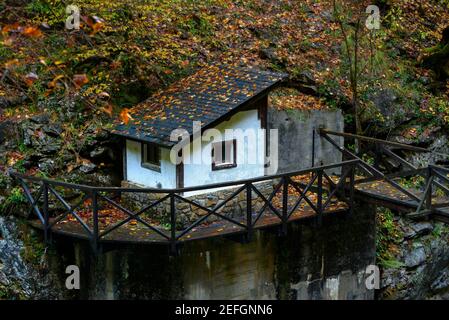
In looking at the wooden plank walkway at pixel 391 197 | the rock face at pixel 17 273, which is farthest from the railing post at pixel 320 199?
the rock face at pixel 17 273

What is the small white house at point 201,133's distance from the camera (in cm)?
1155

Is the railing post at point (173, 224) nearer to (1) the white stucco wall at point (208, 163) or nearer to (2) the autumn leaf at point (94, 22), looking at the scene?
(1) the white stucco wall at point (208, 163)

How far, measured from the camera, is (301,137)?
14602 mm

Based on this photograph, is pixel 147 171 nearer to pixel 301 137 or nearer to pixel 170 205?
pixel 170 205

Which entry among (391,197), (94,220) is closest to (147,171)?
(94,220)

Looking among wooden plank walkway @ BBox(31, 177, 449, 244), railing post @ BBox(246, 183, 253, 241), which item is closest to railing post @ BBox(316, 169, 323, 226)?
wooden plank walkway @ BBox(31, 177, 449, 244)

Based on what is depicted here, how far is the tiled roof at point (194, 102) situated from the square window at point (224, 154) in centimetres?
79

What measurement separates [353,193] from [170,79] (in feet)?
16.4

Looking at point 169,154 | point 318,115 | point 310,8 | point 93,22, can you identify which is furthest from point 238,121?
point 310,8

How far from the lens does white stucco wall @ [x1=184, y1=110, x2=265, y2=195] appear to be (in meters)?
11.8

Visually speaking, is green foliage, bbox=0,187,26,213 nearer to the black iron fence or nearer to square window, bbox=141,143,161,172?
the black iron fence
